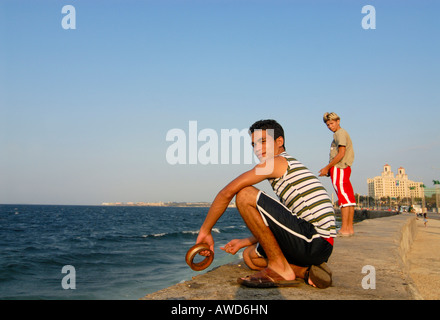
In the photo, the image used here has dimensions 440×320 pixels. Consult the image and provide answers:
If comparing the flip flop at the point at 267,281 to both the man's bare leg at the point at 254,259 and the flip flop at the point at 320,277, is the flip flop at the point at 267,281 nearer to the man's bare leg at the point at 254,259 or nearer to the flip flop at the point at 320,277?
the flip flop at the point at 320,277

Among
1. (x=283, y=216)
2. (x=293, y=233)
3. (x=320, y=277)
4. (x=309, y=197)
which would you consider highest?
(x=309, y=197)

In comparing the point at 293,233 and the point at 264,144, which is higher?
the point at 264,144

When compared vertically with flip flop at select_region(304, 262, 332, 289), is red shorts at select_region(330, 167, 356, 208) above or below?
above

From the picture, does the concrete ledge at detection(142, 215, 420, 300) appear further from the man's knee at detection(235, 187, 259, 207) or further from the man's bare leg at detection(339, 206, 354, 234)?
the man's bare leg at detection(339, 206, 354, 234)

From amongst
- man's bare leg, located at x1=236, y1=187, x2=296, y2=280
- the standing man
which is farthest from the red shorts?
man's bare leg, located at x1=236, y1=187, x2=296, y2=280

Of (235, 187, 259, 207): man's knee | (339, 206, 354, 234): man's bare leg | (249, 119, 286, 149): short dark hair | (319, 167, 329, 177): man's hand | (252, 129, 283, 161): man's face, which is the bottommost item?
(339, 206, 354, 234): man's bare leg

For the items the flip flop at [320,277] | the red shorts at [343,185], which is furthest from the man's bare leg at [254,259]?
the red shorts at [343,185]

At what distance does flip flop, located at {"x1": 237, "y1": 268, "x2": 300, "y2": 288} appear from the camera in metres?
2.45

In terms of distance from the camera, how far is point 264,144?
273cm

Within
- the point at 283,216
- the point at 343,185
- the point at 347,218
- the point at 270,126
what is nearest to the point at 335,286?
the point at 283,216

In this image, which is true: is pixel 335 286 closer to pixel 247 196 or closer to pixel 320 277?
pixel 320 277

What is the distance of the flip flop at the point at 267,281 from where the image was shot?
2.45m

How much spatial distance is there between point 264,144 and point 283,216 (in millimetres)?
620

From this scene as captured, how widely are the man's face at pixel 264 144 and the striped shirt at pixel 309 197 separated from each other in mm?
186
